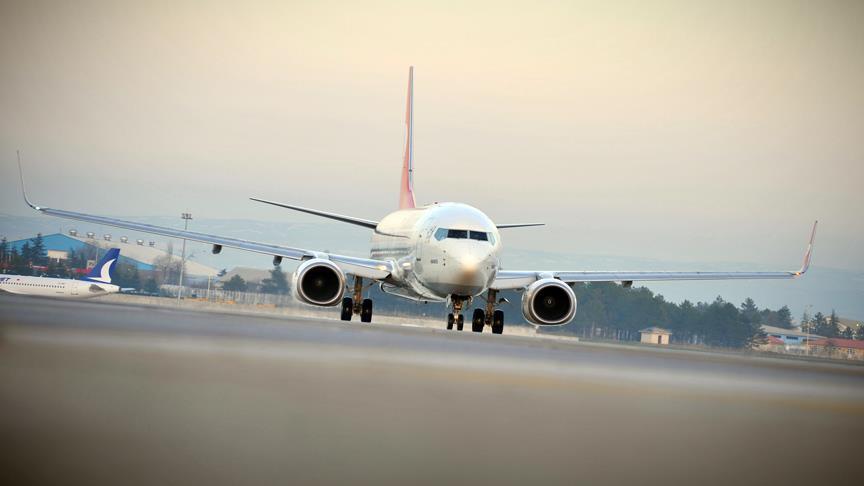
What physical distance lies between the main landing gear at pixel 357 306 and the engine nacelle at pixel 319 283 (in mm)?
3028

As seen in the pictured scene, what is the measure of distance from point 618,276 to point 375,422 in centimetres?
2776

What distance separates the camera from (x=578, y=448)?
21.1 feet

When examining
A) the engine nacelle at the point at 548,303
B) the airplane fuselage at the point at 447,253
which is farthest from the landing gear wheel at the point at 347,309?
the engine nacelle at the point at 548,303

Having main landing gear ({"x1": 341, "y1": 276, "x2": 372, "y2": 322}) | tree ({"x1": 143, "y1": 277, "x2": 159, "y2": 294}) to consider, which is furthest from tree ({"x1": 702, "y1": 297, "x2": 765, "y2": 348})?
tree ({"x1": 143, "y1": 277, "x2": 159, "y2": 294})

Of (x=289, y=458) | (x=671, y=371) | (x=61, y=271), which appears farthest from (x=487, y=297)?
(x=61, y=271)

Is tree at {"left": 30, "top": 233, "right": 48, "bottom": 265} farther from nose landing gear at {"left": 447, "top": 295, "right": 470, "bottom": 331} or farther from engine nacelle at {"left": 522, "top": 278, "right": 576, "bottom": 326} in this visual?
engine nacelle at {"left": 522, "top": 278, "right": 576, "bottom": 326}

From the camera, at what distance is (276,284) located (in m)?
64.1

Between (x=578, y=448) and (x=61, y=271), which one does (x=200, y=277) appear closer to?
(x=61, y=271)

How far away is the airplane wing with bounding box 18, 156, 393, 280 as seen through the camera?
3203cm

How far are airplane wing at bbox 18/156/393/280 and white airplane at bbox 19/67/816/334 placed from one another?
0.03 metres

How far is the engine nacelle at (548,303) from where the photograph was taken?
3077cm

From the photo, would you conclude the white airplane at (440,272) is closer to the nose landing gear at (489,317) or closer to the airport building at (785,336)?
the nose landing gear at (489,317)

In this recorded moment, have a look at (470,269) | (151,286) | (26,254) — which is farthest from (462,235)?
(26,254)

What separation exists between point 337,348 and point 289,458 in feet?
34.3
